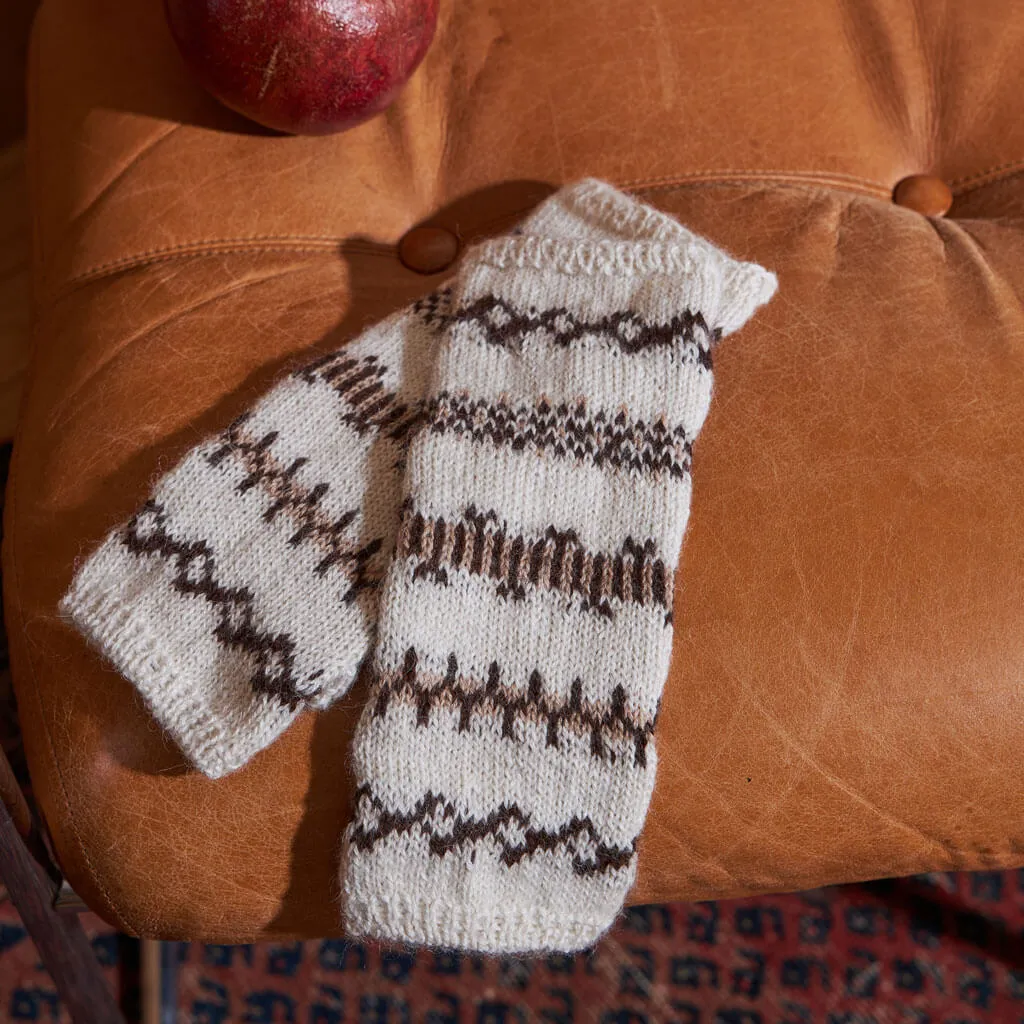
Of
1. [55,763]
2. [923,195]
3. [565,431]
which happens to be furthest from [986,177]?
[55,763]

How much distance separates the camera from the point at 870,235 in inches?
26.1

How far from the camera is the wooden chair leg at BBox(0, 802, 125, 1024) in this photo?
59 cm

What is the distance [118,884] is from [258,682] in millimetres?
139

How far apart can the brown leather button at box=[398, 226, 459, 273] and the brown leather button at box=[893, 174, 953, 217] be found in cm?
32

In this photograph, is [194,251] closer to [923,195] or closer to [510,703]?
[510,703]

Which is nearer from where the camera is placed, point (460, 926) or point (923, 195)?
point (460, 926)

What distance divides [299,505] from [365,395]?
0.08 meters

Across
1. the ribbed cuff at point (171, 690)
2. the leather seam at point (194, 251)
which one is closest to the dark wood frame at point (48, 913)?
the ribbed cuff at point (171, 690)

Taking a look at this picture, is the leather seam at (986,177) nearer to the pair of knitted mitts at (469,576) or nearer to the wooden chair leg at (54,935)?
the pair of knitted mitts at (469,576)

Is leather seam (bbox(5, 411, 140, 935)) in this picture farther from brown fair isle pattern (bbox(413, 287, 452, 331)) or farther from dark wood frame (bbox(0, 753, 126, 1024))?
brown fair isle pattern (bbox(413, 287, 452, 331))

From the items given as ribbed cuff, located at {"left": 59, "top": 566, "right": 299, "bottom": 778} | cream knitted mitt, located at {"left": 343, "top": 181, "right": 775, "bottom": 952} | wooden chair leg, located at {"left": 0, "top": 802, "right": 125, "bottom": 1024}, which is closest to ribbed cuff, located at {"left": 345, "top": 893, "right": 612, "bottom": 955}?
cream knitted mitt, located at {"left": 343, "top": 181, "right": 775, "bottom": 952}

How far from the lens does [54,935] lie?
68cm

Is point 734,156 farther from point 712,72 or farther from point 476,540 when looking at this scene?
point 476,540

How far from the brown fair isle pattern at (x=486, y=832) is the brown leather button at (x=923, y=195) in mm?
492
